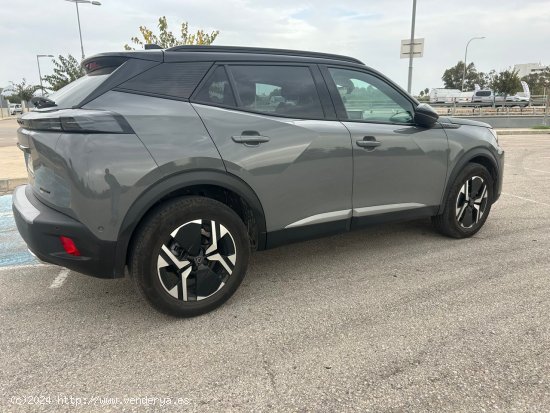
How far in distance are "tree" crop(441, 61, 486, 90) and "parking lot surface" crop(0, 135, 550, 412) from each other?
9144cm

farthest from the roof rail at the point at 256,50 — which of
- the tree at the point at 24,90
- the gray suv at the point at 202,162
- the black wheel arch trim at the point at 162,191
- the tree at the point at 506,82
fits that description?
the tree at the point at 24,90

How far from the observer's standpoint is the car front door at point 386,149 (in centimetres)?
355

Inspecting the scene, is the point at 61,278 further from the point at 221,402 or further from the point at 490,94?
the point at 490,94

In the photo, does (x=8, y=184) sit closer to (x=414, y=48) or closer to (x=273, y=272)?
(x=273, y=272)


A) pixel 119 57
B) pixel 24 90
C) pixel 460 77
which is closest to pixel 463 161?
pixel 119 57

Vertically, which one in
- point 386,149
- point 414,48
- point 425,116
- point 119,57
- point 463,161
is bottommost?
point 463,161

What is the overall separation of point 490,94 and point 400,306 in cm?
5242

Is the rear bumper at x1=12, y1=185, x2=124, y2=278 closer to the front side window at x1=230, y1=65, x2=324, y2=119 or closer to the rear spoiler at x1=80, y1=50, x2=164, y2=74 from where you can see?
the rear spoiler at x1=80, y1=50, x2=164, y2=74

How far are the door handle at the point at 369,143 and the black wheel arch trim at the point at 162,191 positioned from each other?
106 centimetres

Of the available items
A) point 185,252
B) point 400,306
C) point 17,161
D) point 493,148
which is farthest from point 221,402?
point 17,161

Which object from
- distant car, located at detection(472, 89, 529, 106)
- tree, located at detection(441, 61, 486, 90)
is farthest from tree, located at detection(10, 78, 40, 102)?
tree, located at detection(441, 61, 486, 90)

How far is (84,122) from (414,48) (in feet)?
51.9

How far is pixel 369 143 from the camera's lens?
3549 mm

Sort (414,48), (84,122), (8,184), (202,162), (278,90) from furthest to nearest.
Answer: (414,48), (8,184), (278,90), (202,162), (84,122)
